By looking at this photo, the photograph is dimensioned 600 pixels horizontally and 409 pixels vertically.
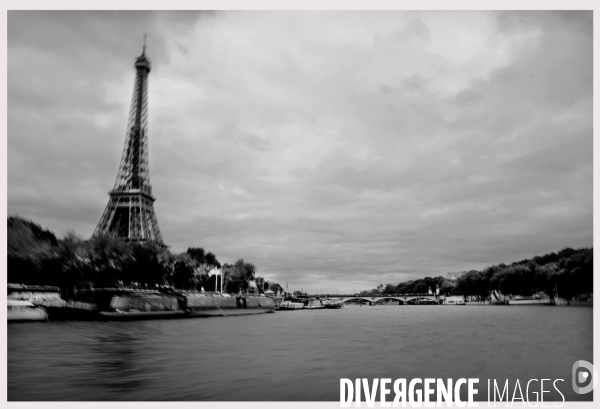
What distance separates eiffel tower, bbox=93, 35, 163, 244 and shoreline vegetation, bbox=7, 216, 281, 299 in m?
2.78

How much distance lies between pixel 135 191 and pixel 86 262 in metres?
13.3

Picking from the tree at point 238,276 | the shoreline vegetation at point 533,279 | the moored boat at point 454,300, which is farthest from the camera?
the moored boat at point 454,300

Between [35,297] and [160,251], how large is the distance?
40.0 feet

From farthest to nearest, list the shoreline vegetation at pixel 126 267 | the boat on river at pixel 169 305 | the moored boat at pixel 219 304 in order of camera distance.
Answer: the moored boat at pixel 219 304 → the boat on river at pixel 169 305 → the shoreline vegetation at pixel 126 267

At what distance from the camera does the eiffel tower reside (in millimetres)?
40531

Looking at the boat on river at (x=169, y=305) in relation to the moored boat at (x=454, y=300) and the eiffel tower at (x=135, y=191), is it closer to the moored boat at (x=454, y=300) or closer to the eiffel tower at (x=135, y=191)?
the eiffel tower at (x=135, y=191)

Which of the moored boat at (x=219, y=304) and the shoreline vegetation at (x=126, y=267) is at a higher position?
the shoreline vegetation at (x=126, y=267)

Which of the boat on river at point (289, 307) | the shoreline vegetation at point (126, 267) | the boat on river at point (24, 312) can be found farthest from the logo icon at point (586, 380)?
the boat on river at point (289, 307)

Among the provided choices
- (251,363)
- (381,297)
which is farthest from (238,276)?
(381,297)

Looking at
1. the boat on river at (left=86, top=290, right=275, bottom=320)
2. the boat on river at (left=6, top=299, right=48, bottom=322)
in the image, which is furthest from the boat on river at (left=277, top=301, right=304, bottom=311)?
the boat on river at (left=6, top=299, right=48, bottom=322)

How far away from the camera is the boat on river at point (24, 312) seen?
2319 centimetres

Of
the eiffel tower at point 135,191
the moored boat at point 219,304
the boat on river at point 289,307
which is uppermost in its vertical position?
the eiffel tower at point 135,191

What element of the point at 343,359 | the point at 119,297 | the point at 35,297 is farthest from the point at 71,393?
the point at 119,297

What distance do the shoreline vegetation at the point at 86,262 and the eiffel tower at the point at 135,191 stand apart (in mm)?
2785
